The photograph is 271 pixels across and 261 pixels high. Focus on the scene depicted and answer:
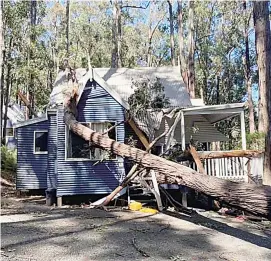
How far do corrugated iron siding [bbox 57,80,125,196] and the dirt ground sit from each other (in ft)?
5.13

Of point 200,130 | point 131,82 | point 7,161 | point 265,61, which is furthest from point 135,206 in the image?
point 7,161

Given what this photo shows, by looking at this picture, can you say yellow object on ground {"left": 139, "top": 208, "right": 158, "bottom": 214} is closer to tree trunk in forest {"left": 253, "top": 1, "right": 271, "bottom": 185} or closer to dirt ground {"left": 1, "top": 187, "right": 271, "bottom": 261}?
dirt ground {"left": 1, "top": 187, "right": 271, "bottom": 261}

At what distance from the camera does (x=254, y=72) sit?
31.2 metres

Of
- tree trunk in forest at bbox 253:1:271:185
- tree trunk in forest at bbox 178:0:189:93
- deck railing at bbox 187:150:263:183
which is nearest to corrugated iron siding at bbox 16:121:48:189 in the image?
deck railing at bbox 187:150:263:183

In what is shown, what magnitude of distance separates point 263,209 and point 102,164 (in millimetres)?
7831

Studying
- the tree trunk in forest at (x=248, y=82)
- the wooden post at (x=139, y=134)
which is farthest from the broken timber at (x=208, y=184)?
the tree trunk in forest at (x=248, y=82)

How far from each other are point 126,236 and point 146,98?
729 cm

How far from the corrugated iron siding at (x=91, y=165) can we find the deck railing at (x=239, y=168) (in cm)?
288

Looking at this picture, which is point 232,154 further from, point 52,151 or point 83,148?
point 52,151

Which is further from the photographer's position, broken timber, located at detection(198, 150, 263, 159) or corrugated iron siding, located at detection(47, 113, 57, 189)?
corrugated iron siding, located at detection(47, 113, 57, 189)

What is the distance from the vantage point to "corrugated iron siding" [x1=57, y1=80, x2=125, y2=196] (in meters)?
11.8

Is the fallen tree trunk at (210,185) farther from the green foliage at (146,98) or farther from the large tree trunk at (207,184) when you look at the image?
the green foliage at (146,98)

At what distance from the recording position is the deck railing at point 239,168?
11750mm

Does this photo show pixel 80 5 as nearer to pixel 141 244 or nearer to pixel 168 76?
pixel 168 76
